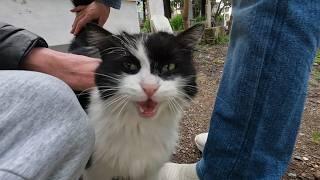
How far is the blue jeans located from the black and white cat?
177mm

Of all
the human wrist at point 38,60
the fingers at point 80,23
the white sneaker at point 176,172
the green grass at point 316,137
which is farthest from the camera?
the green grass at point 316,137

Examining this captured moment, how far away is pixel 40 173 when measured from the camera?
57 cm

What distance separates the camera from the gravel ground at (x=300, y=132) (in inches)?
61.7

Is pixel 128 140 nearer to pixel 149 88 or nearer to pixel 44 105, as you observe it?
pixel 149 88

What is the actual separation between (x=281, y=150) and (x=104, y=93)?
535 mm

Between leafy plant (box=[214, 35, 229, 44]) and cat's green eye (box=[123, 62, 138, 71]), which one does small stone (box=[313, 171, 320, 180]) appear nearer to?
A: cat's green eye (box=[123, 62, 138, 71])

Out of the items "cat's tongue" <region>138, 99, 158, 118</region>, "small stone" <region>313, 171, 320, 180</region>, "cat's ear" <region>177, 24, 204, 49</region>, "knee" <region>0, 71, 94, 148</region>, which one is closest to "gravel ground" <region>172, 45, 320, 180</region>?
"small stone" <region>313, 171, 320, 180</region>

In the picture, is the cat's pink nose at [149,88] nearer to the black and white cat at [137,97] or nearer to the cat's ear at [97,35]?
the black and white cat at [137,97]

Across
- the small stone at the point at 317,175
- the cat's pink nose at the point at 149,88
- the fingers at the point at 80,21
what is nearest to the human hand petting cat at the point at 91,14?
the fingers at the point at 80,21

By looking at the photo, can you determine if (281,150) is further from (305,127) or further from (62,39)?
(62,39)

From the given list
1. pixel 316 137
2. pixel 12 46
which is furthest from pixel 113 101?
pixel 316 137

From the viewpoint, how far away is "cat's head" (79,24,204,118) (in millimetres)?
1069

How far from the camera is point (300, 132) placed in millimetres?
1919

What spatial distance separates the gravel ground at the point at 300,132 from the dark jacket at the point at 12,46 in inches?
25.3
